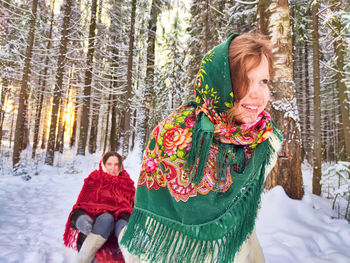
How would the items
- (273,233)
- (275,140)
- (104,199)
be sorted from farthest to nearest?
(104,199) → (273,233) → (275,140)

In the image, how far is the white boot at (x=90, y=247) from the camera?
9.66ft

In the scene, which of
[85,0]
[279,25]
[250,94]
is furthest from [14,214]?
[85,0]

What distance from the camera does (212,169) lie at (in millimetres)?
1163

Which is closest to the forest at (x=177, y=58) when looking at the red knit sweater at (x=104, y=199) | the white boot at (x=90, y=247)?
the red knit sweater at (x=104, y=199)

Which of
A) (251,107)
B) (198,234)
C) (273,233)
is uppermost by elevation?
(251,107)

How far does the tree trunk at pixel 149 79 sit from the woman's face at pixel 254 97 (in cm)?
1108

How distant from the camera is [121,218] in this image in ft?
11.6

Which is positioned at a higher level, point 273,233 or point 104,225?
point 104,225

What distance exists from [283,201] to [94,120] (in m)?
19.0

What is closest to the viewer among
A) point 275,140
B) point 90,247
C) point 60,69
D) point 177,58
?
point 275,140

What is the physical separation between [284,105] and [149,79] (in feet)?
31.6

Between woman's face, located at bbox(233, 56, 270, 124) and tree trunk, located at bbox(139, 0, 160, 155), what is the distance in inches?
436

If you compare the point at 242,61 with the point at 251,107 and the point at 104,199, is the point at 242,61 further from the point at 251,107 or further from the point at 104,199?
the point at 104,199

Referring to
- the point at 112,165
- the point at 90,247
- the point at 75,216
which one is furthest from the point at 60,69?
the point at 90,247
